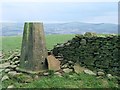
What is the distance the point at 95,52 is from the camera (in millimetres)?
11250

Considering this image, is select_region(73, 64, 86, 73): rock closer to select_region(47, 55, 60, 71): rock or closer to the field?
the field

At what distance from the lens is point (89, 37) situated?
11.5m

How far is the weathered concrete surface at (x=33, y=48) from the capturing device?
1113 cm

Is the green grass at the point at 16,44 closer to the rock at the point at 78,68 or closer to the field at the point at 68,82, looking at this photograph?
the rock at the point at 78,68

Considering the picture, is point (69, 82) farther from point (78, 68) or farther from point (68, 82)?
point (78, 68)

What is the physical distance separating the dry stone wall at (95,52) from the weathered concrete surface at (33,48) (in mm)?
1319

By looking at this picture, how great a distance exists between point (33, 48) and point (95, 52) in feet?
8.42

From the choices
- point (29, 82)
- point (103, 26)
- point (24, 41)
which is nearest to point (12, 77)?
point (29, 82)

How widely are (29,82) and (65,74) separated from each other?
4.82 ft

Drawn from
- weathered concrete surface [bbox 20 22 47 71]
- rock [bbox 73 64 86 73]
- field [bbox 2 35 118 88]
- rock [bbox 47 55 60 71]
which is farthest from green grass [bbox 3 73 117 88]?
weathered concrete surface [bbox 20 22 47 71]

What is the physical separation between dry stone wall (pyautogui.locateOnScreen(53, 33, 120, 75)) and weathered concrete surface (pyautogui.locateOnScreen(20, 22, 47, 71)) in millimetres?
1319

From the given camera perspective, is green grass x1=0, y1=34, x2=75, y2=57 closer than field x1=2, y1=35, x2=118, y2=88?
No

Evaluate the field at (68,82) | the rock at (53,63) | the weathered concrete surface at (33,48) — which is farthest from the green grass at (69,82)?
the weathered concrete surface at (33,48)

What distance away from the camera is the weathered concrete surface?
11.1 m
